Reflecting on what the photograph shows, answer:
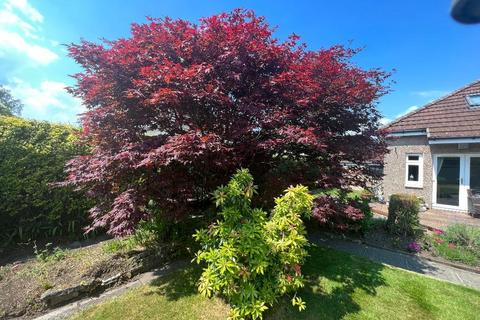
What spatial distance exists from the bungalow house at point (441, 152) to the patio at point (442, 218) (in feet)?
2.15

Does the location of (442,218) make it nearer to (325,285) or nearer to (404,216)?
(404,216)

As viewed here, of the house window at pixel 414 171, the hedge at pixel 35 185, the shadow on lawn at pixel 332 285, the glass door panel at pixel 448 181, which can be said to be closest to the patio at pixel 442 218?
the glass door panel at pixel 448 181

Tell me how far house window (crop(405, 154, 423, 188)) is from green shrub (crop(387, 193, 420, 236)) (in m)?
5.89

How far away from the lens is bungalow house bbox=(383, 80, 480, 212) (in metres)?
9.91

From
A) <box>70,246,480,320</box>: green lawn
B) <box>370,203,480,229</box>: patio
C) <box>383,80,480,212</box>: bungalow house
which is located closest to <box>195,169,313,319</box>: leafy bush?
<box>70,246,480,320</box>: green lawn

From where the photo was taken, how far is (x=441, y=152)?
34.6 ft

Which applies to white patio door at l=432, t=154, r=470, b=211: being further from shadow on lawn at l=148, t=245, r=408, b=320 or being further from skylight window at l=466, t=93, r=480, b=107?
shadow on lawn at l=148, t=245, r=408, b=320

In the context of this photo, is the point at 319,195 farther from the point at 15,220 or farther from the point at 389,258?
the point at 15,220

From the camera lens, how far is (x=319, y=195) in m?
4.54

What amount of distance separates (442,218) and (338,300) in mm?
7659

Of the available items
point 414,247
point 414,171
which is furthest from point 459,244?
point 414,171

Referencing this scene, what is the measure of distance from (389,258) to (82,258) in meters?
5.99

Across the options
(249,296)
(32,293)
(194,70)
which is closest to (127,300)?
(32,293)

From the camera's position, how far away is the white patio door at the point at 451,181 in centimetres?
998
